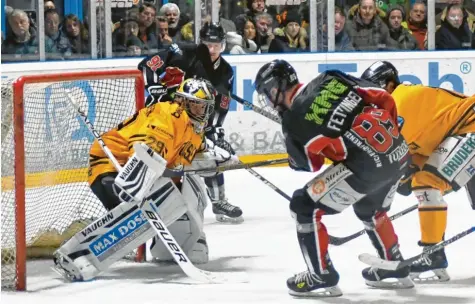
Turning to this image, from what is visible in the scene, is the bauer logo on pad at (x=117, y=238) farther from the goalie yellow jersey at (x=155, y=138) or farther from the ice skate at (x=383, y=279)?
the ice skate at (x=383, y=279)

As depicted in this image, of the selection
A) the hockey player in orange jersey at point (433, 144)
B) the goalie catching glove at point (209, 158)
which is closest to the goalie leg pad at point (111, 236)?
the goalie catching glove at point (209, 158)

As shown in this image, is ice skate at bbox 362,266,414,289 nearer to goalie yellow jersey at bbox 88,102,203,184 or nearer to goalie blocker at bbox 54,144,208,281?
goalie blocker at bbox 54,144,208,281

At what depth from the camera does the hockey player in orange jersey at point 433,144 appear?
540cm

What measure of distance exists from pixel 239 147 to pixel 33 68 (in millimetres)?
1472

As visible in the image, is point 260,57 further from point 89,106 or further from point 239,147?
point 89,106

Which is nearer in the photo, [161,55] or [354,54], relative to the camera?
[161,55]

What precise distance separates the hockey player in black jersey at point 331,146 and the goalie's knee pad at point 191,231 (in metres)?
0.80

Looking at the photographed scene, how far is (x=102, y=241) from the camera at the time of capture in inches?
215

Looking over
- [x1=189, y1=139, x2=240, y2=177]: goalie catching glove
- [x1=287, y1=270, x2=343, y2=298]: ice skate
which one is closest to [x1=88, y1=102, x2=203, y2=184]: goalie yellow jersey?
[x1=189, y1=139, x2=240, y2=177]: goalie catching glove

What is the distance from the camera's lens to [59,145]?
19.6ft

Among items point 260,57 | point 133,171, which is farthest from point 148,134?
point 260,57

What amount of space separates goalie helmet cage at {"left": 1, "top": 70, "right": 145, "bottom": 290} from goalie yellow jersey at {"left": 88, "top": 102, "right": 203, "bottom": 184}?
0.98 feet

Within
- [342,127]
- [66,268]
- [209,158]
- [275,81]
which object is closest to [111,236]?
[66,268]

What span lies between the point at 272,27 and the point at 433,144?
12.7 feet
